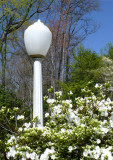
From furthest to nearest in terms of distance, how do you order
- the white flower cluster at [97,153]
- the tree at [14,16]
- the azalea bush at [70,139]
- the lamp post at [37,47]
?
the tree at [14,16] → the lamp post at [37,47] → the azalea bush at [70,139] → the white flower cluster at [97,153]

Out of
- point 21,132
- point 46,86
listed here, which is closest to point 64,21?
point 46,86

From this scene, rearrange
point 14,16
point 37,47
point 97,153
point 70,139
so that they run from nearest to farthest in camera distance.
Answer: point 97,153
point 70,139
point 37,47
point 14,16

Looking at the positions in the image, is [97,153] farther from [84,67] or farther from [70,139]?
[84,67]

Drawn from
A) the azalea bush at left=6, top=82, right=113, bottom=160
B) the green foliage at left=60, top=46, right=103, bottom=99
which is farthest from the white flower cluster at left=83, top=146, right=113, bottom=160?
the green foliage at left=60, top=46, right=103, bottom=99

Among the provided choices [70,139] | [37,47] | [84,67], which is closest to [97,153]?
[70,139]

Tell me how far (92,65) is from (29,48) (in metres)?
7.79

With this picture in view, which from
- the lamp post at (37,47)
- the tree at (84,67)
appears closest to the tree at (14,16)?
the tree at (84,67)

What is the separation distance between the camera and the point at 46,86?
10195mm

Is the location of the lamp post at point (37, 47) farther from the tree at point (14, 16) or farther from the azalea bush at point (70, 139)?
the tree at point (14, 16)

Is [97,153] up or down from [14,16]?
down

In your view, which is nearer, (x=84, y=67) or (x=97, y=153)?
(x=97, y=153)

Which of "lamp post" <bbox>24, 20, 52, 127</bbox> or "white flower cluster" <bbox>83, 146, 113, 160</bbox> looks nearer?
"white flower cluster" <bbox>83, 146, 113, 160</bbox>

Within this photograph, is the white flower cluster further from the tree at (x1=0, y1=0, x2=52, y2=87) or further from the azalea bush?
the tree at (x1=0, y1=0, x2=52, y2=87)

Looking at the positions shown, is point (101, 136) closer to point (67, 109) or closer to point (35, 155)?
point (67, 109)
